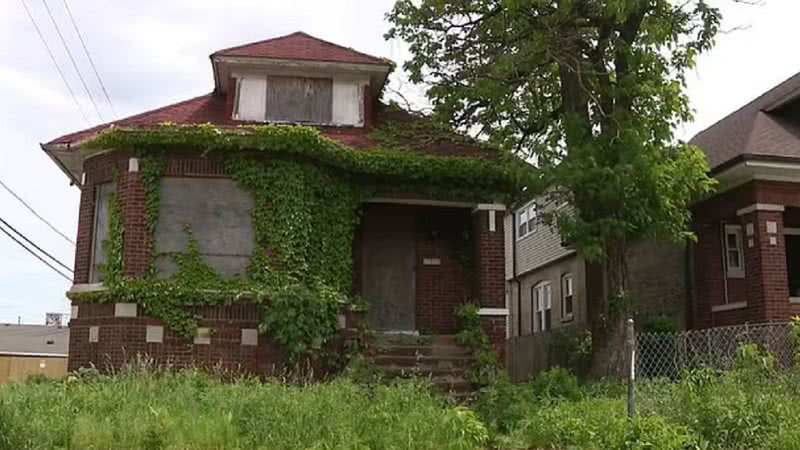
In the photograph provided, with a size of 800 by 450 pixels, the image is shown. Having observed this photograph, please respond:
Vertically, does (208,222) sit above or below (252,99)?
below

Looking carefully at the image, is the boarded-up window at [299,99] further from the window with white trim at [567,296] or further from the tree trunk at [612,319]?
the window with white trim at [567,296]

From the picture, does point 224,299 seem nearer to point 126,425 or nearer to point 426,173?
point 426,173

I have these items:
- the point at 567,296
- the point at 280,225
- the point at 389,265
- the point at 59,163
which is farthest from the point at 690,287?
the point at 59,163

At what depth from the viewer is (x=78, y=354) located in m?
14.9

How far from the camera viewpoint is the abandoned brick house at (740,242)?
16.9 meters

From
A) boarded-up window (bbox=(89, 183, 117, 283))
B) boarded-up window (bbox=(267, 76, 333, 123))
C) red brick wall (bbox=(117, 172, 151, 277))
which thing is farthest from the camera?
boarded-up window (bbox=(267, 76, 333, 123))

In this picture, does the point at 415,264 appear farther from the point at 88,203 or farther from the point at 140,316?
the point at 88,203

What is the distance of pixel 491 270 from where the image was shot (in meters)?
16.6

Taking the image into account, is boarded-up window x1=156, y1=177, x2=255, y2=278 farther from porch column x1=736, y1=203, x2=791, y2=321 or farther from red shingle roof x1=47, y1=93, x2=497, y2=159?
porch column x1=736, y1=203, x2=791, y2=321

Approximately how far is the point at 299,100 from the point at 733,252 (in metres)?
10.2

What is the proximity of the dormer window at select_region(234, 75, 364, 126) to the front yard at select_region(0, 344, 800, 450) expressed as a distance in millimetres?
7577

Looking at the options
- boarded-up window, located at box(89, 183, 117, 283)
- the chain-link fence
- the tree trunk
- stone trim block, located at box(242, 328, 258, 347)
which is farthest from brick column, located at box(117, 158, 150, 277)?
the chain-link fence

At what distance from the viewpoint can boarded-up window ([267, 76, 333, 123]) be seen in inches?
699

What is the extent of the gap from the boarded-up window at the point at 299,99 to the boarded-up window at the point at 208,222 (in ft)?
9.68
